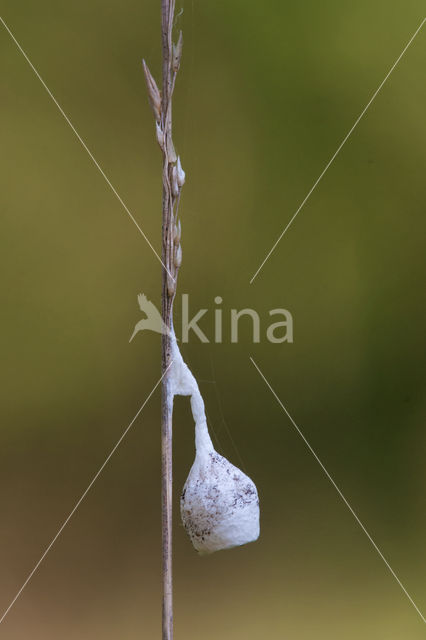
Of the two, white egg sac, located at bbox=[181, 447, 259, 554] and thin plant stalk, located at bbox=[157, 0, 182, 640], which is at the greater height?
thin plant stalk, located at bbox=[157, 0, 182, 640]

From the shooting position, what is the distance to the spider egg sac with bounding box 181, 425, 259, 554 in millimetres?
377

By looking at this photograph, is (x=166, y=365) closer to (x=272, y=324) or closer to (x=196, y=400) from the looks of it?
(x=196, y=400)

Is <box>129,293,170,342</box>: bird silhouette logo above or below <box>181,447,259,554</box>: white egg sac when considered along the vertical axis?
above

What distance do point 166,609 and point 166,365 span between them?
0.43ft

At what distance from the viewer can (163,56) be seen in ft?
1.13

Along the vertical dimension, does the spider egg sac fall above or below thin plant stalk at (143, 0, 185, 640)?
below

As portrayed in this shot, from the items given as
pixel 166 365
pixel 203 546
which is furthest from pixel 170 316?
pixel 203 546

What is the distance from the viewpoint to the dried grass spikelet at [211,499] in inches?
14.8

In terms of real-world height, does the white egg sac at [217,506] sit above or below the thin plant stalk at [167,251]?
below

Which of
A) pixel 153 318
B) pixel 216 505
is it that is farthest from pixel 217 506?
pixel 153 318

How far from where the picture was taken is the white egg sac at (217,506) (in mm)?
377

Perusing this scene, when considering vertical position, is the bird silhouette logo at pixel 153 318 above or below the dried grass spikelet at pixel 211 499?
above

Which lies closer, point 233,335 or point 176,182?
point 176,182

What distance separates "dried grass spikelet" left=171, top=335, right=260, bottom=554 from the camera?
38 cm
